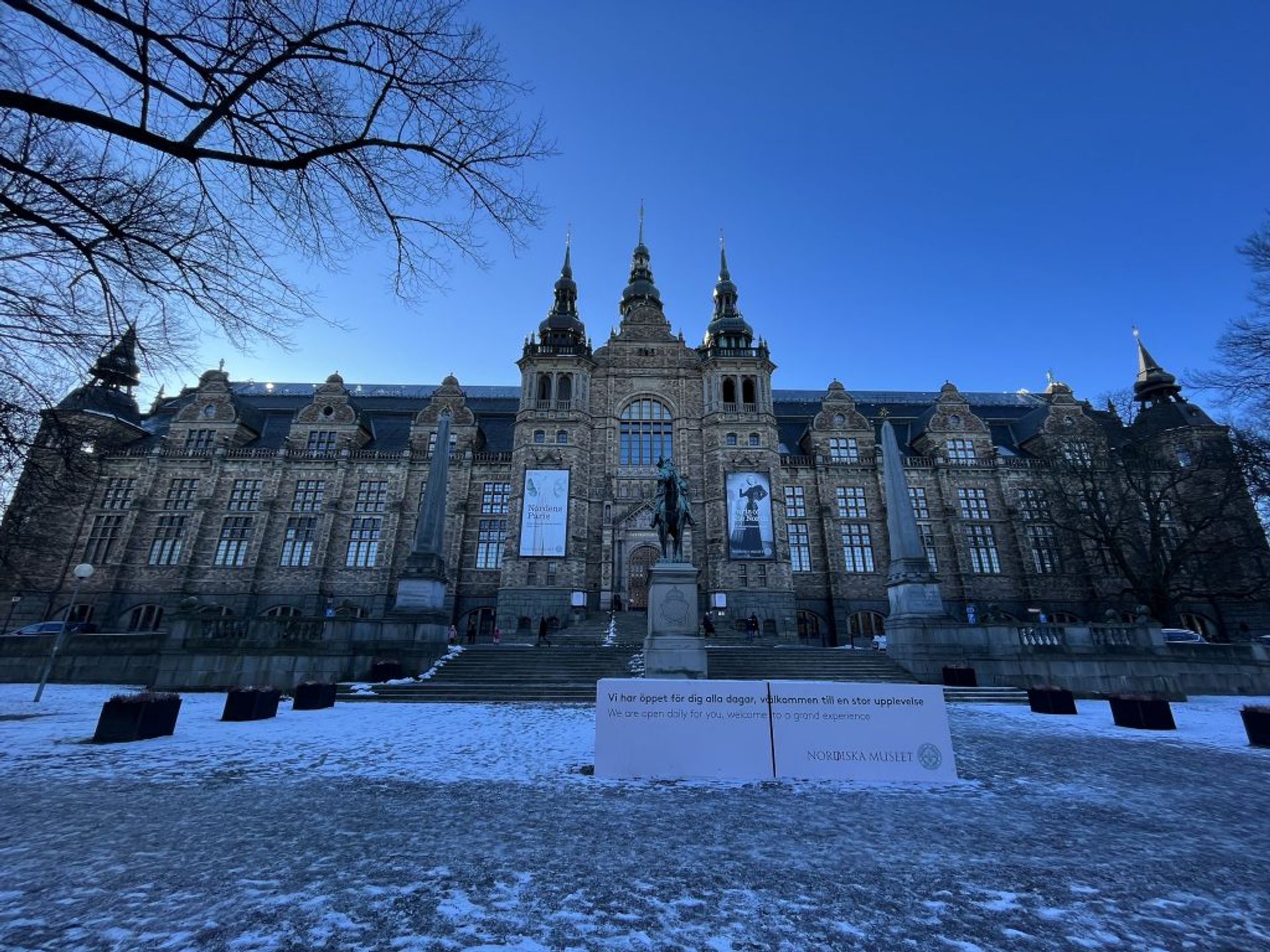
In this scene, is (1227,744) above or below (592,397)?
below

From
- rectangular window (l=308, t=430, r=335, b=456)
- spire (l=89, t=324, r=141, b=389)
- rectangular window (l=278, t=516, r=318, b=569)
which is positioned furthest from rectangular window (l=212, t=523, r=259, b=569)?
spire (l=89, t=324, r=141, b=389)

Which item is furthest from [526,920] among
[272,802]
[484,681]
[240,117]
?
[484,681]

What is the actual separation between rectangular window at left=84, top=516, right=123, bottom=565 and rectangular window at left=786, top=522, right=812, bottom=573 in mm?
39090

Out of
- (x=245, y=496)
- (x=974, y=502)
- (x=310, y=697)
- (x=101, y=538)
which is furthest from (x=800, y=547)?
(x=101, y=538)

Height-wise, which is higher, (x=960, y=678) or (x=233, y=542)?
(x=233, y=542)

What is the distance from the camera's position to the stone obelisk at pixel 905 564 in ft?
57.4

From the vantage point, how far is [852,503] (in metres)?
32.8

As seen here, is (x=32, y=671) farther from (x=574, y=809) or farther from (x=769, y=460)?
(x=769, y=460)

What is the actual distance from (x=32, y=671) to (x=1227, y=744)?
94.9 ft

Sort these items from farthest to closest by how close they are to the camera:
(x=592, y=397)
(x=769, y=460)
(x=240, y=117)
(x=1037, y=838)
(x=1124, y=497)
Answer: (x=592, y=397)
(x=769, y=460)
(x=1124, y=497)
(x=240, y=117)
(x=1037, y=838)

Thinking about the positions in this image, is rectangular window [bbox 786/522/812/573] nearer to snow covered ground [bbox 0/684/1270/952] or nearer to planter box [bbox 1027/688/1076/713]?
planter box [bbox 1027/688/1076/713]

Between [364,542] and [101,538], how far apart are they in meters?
14.5

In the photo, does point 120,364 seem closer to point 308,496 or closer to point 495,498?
point 495,498

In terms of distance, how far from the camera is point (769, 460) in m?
31.1
